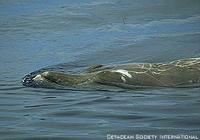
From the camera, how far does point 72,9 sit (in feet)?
60.7

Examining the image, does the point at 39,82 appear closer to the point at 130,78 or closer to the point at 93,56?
the point at 130,78

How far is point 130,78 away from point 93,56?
378 cm

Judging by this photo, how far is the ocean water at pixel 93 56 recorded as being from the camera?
5.52 metres

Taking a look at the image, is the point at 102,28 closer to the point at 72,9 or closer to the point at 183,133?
the point at 72,9

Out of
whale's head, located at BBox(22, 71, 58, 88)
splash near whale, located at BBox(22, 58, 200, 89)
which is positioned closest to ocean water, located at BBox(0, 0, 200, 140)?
whale's head, located at BBox(22, 71, 58, 88)

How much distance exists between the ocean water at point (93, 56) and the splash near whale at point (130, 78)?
273 mm

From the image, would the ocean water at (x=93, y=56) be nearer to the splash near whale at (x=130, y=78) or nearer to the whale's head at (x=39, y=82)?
the whale's head at (x=39, y=82)

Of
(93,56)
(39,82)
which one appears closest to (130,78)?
(39,82)

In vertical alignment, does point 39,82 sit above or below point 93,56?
below

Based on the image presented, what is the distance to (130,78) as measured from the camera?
7.87 meters

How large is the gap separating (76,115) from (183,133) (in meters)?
1.44

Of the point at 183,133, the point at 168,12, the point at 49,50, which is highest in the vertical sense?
the point at 168,12

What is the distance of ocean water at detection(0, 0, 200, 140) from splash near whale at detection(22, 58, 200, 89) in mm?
273

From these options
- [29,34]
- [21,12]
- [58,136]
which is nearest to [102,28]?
[29,34]
